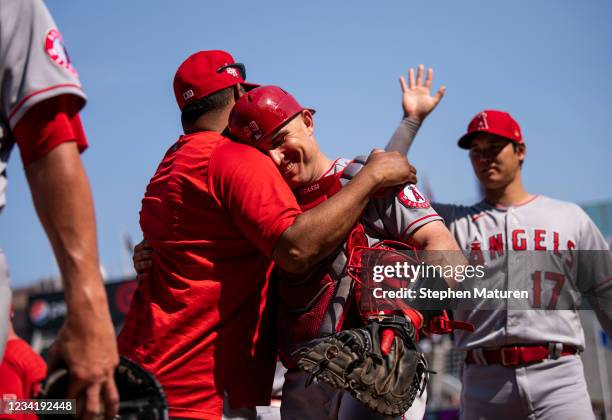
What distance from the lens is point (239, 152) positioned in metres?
3.31

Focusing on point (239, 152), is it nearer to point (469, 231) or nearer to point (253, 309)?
point (253, 309)

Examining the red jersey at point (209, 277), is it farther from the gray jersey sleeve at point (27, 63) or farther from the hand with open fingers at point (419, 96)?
the hand with open fingers at point (419, 96)

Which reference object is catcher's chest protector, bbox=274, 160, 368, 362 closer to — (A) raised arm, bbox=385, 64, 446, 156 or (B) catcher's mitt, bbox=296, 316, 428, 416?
(B) catcher's mitt, bbox=296, 316, 428, 416

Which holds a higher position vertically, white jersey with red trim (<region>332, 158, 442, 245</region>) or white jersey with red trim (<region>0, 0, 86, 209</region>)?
white jersey with red trim (<region>0, 0, 86, 209</region>)

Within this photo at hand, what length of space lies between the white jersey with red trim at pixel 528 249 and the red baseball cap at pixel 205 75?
270cm

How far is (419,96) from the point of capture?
5.28m

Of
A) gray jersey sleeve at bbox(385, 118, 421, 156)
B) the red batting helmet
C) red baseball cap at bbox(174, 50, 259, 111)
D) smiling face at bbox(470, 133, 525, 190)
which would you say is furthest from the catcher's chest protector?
smiling face at bbox(470, 133, 525, 190)

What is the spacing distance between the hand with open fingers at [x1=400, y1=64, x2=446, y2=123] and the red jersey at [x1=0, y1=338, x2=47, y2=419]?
8.85 feet

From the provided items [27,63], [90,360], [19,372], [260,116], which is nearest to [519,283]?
[260,116]

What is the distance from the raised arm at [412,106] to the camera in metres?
4.81

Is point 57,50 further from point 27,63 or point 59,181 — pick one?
point 59,181

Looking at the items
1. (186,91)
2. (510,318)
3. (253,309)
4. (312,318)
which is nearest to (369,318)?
(312,318)

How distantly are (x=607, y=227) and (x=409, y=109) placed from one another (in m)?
9.76

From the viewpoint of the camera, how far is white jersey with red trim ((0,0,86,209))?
2.14 metres
